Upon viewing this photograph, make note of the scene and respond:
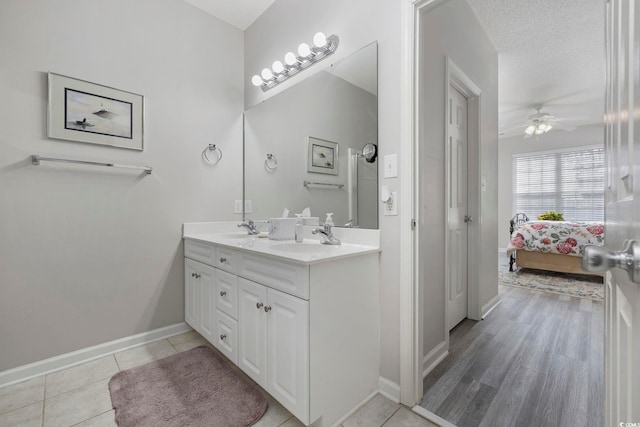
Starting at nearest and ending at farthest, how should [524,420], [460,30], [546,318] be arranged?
[524,420], [460,30], [546,318]

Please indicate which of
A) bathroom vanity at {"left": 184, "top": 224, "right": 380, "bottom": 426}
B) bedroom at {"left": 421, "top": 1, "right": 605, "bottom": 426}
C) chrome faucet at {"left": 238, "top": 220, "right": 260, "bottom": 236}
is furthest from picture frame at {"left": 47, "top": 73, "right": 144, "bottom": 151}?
bedroom at {"left": 421, "top": 1, "right": 605, "bottom": 426}

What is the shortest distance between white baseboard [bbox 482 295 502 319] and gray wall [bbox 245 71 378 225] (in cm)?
177

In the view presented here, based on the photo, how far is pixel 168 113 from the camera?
85.6 inches

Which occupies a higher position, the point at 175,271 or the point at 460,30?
the point at 460,30

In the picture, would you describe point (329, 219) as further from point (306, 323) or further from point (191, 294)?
point (191, 294)

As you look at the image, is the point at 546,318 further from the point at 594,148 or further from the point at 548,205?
the point at 594,148

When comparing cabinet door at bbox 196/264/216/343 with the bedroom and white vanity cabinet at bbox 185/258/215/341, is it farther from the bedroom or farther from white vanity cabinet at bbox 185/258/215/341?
the bedroom

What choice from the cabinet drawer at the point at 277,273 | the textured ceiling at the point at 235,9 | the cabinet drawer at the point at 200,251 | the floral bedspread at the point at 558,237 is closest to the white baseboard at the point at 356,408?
the cabinet drawer at the point at 277,273

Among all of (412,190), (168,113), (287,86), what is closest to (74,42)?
(168,113)

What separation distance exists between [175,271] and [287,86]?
5.69 feet

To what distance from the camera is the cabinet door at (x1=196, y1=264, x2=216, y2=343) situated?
1812 millimetres

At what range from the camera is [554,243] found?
3787 mm

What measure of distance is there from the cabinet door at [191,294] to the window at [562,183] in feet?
22.0

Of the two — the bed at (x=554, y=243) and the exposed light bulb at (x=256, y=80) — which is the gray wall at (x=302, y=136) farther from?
the bed at (x=554, y=243)
